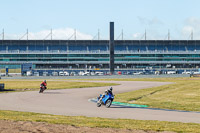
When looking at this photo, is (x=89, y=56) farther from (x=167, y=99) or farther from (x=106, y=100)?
(x=106, y=100)

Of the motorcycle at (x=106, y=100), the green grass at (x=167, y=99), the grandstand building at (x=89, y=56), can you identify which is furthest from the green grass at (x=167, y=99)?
the grandstand building at (x=89, y=56)

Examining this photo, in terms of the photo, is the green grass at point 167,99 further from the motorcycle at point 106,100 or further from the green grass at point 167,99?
the motorcycle at point 106,100

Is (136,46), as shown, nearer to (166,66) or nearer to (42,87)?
(166,66)

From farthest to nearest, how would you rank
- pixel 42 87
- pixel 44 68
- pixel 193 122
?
pixel 44 68 → pixel 42 87 → pixel 193 122

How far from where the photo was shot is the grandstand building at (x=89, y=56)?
582 feet

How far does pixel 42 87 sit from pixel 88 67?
130790 mm

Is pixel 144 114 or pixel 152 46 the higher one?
pixel 152 46

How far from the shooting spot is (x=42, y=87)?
163 feet

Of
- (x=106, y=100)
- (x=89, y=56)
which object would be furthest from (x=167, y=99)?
(x=89, y=56)

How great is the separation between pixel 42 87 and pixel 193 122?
31793mm

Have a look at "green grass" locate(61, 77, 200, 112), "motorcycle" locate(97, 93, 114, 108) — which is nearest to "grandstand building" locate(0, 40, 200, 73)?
"green grass" locate(61, 77, 200, 112)

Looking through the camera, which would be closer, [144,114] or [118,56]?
[144,114]

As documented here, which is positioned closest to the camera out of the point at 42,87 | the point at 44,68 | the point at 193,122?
the point at 193,122

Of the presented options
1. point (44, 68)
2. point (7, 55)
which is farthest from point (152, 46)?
point (7, 55)
